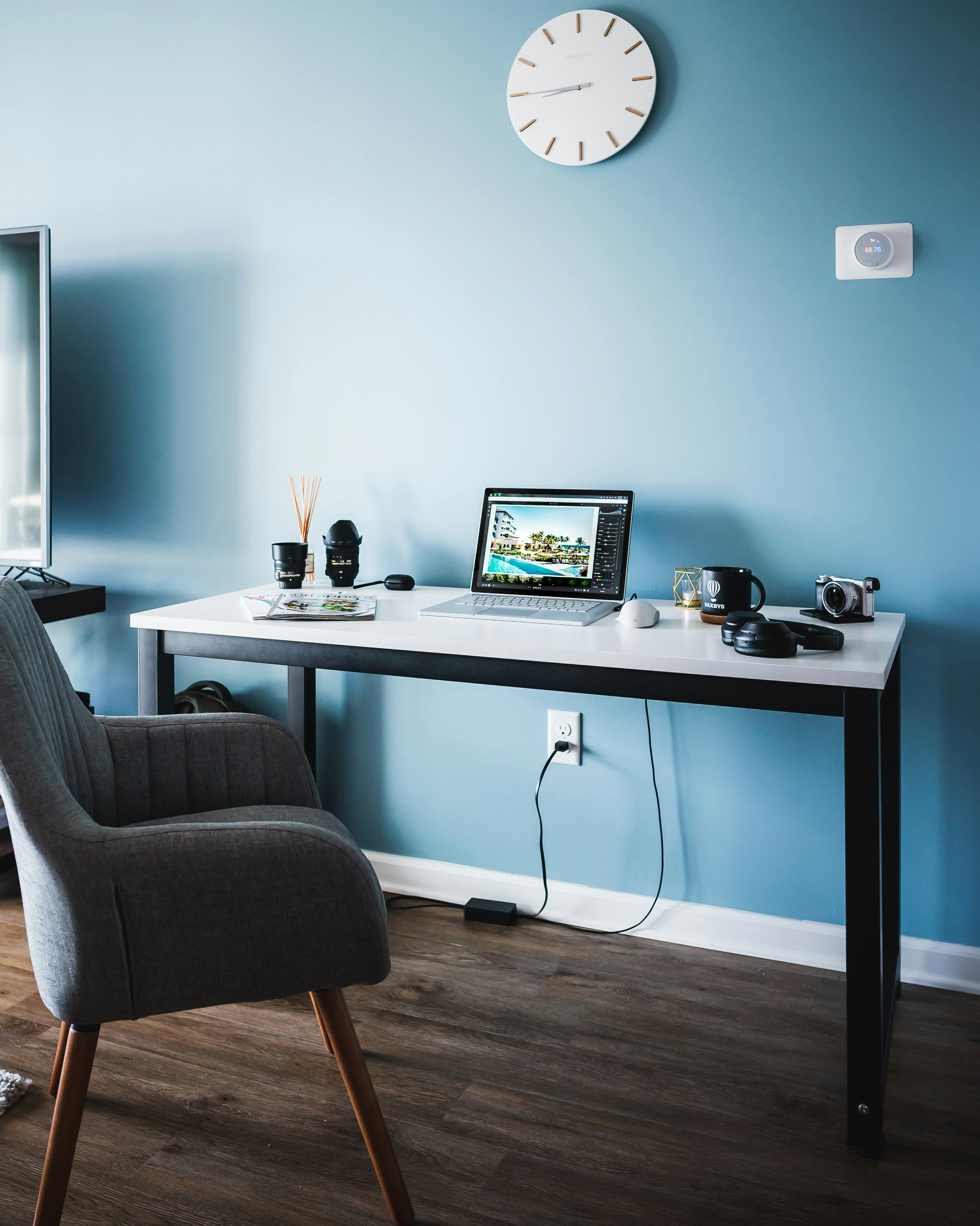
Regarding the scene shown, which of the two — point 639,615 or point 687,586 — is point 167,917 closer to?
point 639,615

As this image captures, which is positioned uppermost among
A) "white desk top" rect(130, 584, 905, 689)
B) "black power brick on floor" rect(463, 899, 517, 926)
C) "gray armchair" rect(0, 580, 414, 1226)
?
"white desk top" rect(130, 584, 905, 689)

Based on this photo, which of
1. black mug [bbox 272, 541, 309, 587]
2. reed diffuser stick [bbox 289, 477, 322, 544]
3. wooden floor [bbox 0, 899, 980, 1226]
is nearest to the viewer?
wooden floor [bbox 0, 899, 980, 1226]

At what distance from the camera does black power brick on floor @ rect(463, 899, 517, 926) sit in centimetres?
216

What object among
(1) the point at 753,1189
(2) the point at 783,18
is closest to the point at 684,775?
(1) the point at 753,1189

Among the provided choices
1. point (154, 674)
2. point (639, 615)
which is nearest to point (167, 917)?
point (154, 674)

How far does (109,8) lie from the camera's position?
2.44m

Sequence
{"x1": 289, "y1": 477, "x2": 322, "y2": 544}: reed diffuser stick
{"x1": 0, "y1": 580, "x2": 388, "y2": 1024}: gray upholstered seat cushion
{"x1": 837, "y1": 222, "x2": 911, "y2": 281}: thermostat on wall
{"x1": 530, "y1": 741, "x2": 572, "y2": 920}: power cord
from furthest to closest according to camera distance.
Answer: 1. {"x1": 289, "y1": 477, "x2": 322, "y2": 544}: reed diffuser stick
2. {"x1": 530, "y1": 741, "x2": 572, "y2": 920}: power cord
3. {"x1": 837, "y1": 222, "x2": 911, "y2": 281}: thermostat on wall
4. {"x1": 0, "y1": 580, "x2": 388, "y2": 1024}: gray upholstered seat cushion

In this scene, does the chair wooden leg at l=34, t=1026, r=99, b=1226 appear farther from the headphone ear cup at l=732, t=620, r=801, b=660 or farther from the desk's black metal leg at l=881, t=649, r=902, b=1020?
the desk's black metal leg at l=881, t=649, r=902, b=1020

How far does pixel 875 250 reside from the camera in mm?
1800

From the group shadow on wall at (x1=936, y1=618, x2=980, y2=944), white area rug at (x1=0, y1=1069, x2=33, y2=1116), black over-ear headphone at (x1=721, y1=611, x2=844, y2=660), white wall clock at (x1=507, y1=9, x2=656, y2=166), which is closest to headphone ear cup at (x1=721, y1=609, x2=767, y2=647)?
black over-ear headphone at (x1=721, y1=611, x2=844, y2=660)

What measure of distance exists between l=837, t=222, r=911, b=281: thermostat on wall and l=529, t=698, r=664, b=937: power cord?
964 mm

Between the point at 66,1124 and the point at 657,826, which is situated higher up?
the point at 657,826

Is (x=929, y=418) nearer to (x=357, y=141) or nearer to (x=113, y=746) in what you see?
(x=357, y=141)

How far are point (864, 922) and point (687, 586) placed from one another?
2.61 feet
